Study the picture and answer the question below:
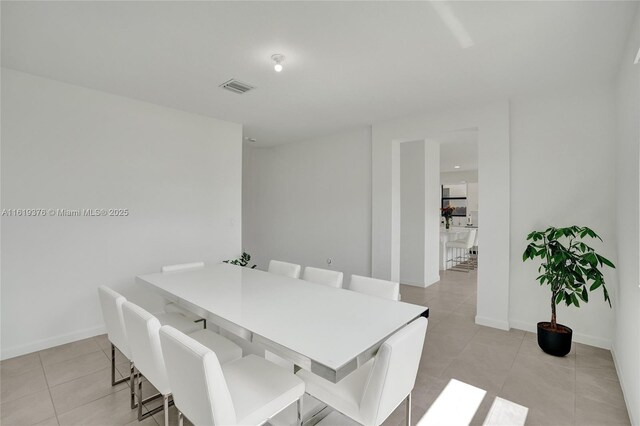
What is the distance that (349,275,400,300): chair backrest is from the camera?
7.36 ft

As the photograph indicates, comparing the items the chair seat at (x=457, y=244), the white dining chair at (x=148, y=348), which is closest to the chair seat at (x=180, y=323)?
the white dining chair at (x=148, y=348)

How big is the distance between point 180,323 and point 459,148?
6154 millimetres

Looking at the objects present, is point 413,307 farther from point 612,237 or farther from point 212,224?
point 212,224

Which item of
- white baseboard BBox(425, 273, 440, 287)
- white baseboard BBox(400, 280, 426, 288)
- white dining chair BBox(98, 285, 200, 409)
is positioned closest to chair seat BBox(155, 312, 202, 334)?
white dining chair BBox(98, 285, 200, 409)

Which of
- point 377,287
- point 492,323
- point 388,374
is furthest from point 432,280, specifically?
point 388,374

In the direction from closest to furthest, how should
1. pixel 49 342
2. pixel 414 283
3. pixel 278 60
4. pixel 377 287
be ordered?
pixel 377 287
pixel 278 60
pixel 49 342
pixel 414 283

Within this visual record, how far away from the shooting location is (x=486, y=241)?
363 cm

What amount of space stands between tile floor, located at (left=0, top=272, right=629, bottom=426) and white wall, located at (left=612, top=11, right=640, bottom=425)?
0.70 feet

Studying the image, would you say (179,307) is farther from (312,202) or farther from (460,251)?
(460,251)

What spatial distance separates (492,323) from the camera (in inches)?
140

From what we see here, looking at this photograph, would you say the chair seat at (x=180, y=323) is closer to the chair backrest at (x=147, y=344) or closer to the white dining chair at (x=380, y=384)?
the chair backrest at (x=147, y=344)

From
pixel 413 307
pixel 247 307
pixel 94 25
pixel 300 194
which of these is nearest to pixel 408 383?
pixel 413 307

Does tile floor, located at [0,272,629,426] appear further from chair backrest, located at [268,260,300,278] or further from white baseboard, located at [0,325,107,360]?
chair backrest, located at [268,260,300,278]

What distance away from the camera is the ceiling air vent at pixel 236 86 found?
3137mm
